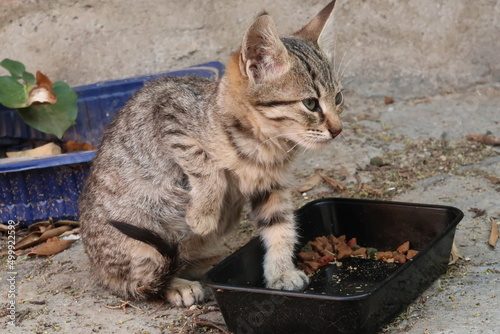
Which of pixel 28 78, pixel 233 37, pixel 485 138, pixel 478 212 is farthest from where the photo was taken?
pixel 233 37

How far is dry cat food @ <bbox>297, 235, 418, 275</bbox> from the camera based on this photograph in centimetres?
349

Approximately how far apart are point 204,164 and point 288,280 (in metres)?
0.66

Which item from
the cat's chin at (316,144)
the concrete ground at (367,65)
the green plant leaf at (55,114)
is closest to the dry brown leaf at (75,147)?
the green plant leaf at (55,114)

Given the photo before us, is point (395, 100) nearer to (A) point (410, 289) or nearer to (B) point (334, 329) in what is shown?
(A) point (410, 289)

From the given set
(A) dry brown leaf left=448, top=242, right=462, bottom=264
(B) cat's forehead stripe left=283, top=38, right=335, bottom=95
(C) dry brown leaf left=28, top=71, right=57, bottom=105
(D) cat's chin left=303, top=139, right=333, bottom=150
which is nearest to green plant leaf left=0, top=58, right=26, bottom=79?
(C) dry brown leaf left=28, top=71, right=57, bottom=105

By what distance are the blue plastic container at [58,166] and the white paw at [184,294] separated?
1143 millimetres

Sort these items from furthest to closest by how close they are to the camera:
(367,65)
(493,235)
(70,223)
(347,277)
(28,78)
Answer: (367,65) < (28,78) < (70,223) < (493,235) < (347,277)

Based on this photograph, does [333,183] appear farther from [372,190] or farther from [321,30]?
[321,30]

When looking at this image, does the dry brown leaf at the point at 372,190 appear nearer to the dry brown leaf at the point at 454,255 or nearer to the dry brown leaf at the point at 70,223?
the dry brown leaf at the point at 454,255

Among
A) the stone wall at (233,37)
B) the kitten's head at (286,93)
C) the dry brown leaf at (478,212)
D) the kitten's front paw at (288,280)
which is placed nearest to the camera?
the kitten's head at (286,93)

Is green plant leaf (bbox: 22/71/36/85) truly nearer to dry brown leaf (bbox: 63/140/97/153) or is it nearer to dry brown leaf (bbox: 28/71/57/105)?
dry brown leaf (bbox: 28/71/57/105)

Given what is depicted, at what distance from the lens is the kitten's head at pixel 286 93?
307 centimetres

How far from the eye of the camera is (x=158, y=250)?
10.6 ft

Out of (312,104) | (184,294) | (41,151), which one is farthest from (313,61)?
(41,151)
